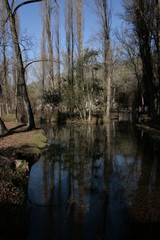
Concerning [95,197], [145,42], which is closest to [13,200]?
[95,197]

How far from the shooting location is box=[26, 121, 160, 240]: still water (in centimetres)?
374

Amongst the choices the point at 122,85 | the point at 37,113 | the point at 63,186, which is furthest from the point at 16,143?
the point at 122,85

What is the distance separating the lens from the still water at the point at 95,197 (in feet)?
12.3

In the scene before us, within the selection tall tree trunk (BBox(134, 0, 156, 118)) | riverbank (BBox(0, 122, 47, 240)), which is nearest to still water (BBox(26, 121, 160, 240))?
riverbank (BBox(0, 122, 47, 240))

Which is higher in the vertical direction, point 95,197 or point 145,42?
point 145,42

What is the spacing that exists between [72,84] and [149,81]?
796 centimetres

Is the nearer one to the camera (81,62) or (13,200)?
(13,200)

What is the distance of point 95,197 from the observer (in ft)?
16.3

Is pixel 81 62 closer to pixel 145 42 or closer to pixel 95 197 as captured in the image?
pixel 145 42

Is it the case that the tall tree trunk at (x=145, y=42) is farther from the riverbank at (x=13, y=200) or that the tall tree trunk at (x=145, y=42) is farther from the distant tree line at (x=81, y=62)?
the riverbank at (x=13, y=200)

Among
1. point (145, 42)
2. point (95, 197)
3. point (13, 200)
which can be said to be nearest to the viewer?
point (13, 200)

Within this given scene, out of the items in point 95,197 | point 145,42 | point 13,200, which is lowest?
point 95,197

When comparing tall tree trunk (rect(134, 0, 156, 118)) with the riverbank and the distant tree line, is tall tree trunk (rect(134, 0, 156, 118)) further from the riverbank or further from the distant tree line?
the riverbank

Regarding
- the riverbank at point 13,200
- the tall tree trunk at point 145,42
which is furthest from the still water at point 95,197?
the tall tree trunk at point 145,42
